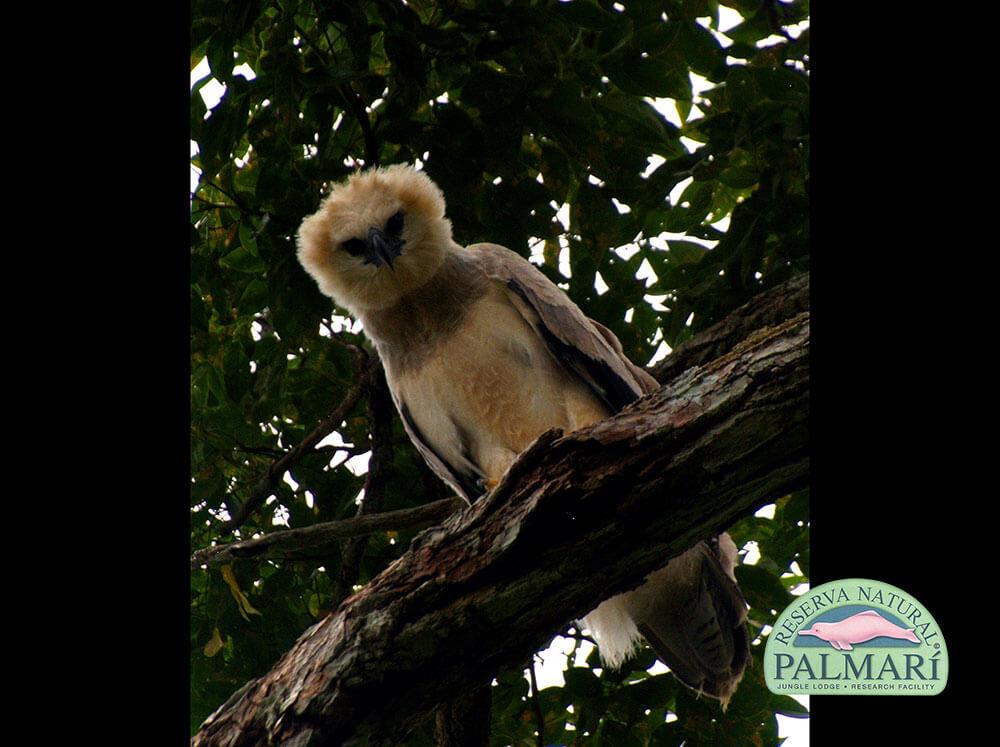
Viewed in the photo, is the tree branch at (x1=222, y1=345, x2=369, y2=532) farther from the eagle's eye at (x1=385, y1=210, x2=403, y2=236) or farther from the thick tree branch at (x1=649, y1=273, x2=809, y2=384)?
the thick tree branch at (x1=649, y1=273, x2=809, y2=384)

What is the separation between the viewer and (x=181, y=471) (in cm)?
156

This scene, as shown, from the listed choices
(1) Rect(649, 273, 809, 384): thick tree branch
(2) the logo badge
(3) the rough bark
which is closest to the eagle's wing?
(1) Rect(649, 273, 809, 384): thick tree branch

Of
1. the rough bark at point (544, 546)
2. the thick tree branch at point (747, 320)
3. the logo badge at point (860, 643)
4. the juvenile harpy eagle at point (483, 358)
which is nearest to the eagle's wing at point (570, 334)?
the juvenile harpy eagle at point (483, 358)

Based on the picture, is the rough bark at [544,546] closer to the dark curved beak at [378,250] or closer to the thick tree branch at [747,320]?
the thick tree branch at [747,320]

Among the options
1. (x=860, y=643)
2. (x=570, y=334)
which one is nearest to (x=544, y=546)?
(x=860, y=643)

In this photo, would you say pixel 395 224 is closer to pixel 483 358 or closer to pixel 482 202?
pixel 482 202

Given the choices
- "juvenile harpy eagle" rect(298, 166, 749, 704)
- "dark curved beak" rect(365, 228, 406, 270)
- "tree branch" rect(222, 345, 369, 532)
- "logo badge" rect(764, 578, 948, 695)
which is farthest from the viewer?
"dark curved beak" rect(365, 228, 406, 270)

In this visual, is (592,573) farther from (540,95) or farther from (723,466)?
(540,95)

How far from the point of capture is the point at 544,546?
1994 mm

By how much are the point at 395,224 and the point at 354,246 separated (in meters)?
0.15

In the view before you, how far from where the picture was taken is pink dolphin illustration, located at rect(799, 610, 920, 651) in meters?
1.38

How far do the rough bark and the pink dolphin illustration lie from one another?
0.49m

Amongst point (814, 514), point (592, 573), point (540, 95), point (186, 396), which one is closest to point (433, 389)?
point (540, 95)

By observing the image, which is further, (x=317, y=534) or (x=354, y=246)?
(x=354, y=246)
